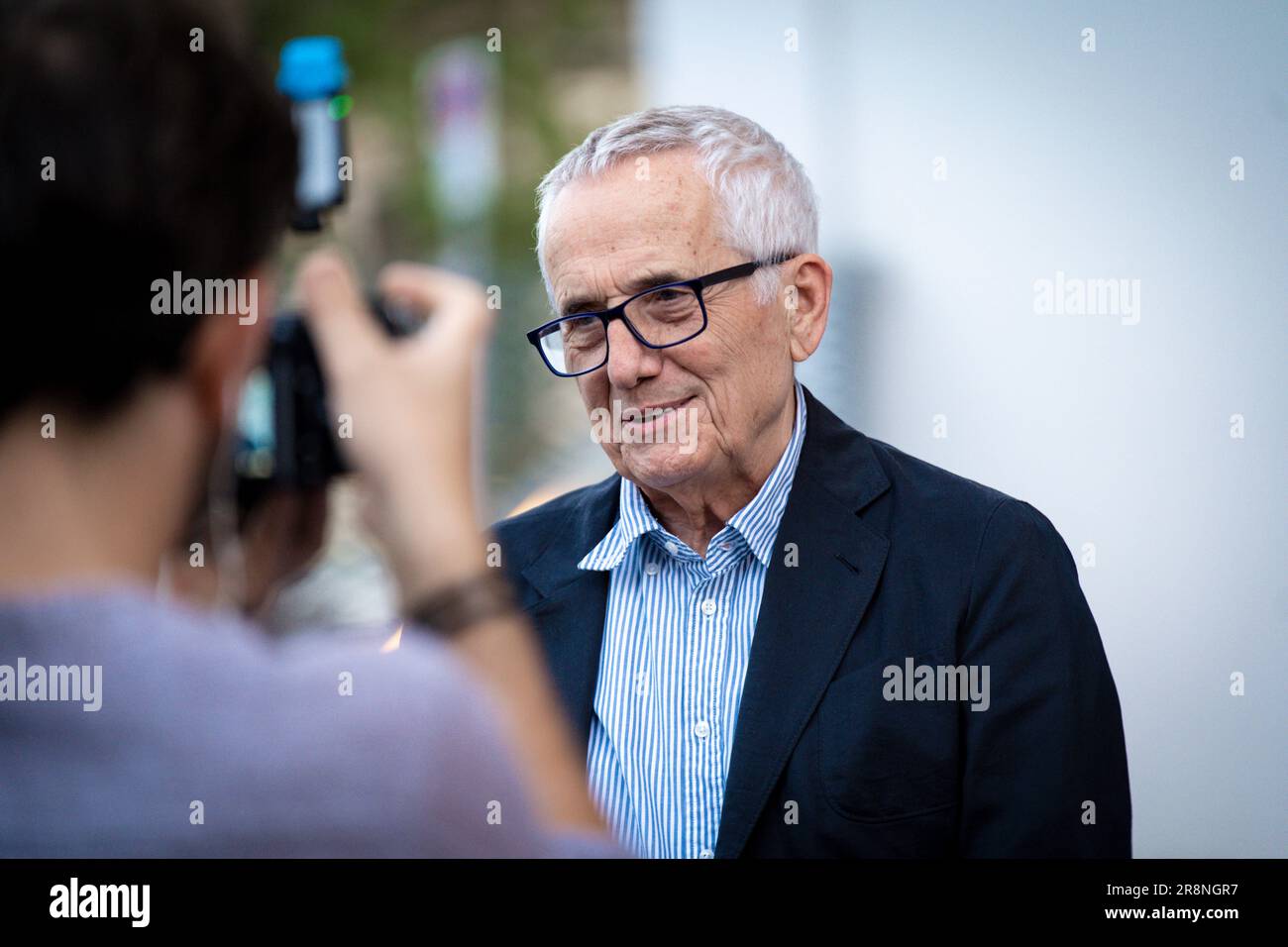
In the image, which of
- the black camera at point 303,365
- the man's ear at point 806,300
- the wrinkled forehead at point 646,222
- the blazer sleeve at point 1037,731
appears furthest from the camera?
the man's ear at point 806,300

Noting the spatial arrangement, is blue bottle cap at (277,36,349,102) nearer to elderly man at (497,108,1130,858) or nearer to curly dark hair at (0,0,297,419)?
curly dark hair at (0,0,297,419)

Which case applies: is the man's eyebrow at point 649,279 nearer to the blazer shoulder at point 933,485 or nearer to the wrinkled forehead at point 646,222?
the wrinkled forehead at point 646,222

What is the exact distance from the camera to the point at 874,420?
2234mm

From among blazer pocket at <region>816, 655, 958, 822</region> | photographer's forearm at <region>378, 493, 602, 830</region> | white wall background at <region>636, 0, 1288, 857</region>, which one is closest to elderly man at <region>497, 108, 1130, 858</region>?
blazer pocket at <region>816, 655, 958, 822</region>

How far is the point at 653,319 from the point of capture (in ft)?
6.29

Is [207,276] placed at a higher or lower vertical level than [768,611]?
higher

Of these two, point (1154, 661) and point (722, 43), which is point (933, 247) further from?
point (1154, 661)

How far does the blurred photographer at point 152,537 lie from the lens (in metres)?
0.90

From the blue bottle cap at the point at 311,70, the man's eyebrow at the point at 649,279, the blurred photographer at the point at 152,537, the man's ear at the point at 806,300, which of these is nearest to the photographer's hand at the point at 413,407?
the blurred photographer at the point at 152,537

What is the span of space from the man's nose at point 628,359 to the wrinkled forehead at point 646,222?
0.08 metres

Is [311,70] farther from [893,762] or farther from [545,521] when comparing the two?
[893,762]

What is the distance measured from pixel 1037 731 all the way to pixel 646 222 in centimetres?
93

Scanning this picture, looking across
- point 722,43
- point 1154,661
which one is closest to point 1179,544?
point 1154,661
